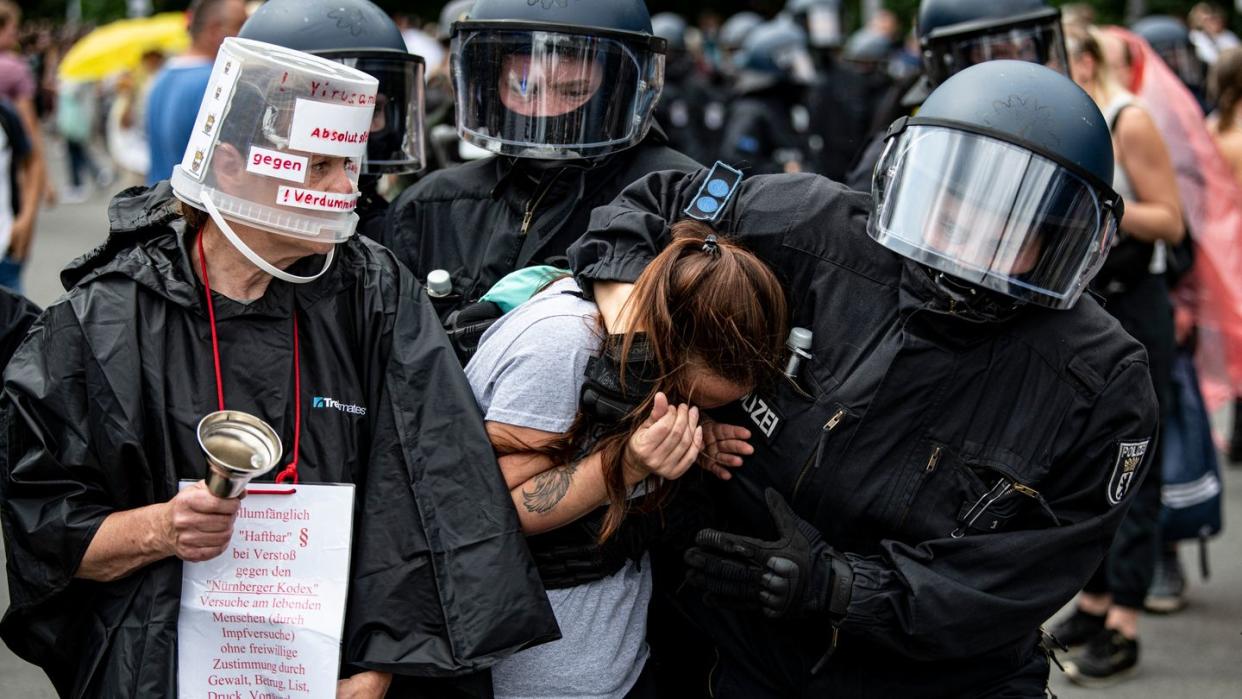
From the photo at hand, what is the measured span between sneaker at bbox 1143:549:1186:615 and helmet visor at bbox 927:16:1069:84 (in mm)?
2352

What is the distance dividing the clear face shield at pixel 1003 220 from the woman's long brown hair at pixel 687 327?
0.96ft

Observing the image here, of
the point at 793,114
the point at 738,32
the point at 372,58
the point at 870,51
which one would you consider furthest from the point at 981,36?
the point at 738,32

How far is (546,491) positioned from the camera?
241cm

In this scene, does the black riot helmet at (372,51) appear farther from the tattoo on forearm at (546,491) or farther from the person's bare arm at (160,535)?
the person's bare arm at (160,535)

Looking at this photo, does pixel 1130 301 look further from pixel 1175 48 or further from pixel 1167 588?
pixel 1175 48

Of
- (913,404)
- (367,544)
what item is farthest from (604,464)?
(913,404)

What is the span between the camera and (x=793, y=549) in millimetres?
2486

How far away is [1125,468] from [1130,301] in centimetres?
235

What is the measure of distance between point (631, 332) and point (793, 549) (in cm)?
49

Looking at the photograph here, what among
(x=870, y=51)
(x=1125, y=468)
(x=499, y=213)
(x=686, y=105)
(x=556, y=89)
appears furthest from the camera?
(x=870, y=51)

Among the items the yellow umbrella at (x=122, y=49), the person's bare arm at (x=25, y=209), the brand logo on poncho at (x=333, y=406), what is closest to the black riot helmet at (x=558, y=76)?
the brand logo on poncho at (x=333, y=406)

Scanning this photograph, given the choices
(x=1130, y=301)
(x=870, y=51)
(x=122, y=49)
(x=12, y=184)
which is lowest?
(x=122, y=49)

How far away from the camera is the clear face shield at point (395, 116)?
3406mm

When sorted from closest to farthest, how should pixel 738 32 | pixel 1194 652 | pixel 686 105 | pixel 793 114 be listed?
pixel 1194 652, pixel 793 114, pixel 686 105, pixel 738 32
